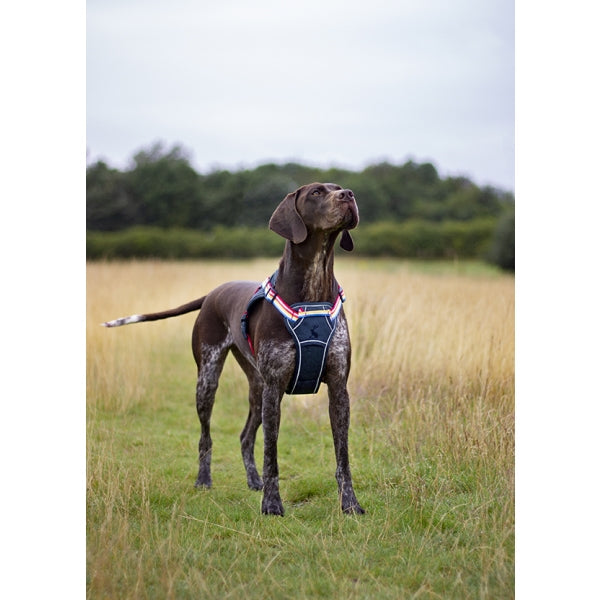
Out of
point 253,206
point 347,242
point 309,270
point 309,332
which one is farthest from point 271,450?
point 253,206

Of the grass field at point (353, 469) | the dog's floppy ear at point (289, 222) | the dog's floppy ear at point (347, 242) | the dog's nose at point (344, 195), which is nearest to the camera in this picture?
the grass field at point (353, 469)

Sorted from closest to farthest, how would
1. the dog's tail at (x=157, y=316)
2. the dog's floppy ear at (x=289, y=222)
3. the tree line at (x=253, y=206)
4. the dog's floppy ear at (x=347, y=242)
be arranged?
1. the dog's floppy ear at (x=289, y=222)
2. the dog's floppy ear at (x=347, y=242)
3. the dog's tail at (x=157, y=316)
4. the tree line at (x=253, y=206)

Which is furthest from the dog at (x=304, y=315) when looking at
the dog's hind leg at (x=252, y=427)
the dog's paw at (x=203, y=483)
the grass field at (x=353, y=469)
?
the dog's paw at (x=203, y=483)

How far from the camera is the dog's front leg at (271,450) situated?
12.0 feet

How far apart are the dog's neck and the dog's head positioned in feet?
0.24

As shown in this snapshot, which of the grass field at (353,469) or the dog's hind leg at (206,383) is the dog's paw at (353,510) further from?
→ the dog's hind leg at (206,383)

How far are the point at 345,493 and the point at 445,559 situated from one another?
76 centimetres

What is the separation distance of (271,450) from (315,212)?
135 cm

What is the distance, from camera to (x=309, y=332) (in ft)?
11.7

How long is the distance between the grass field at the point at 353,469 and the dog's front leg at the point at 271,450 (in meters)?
0.08

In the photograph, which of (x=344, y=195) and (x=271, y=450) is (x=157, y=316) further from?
(x=344, y=195)
